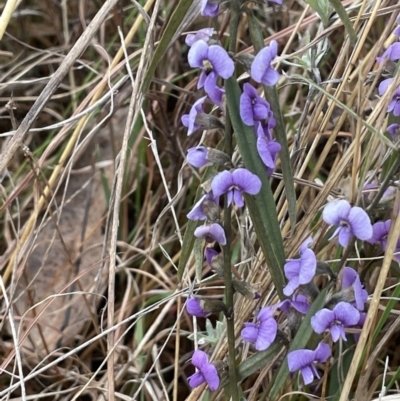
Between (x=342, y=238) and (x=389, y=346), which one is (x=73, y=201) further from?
(x=342, y=238)

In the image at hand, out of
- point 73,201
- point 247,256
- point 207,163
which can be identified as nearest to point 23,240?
point 73,201

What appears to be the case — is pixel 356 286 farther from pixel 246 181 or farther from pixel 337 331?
pixel 246 181

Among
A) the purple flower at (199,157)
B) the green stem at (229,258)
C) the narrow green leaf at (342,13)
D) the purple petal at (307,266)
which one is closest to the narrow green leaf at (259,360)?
the green stem at (229,258)

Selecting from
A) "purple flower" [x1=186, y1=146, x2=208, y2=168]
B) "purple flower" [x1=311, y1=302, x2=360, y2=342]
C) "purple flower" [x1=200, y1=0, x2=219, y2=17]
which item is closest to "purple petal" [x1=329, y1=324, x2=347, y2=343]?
"purple flower" [x1=311, y1=302, x2=360, y2=342]

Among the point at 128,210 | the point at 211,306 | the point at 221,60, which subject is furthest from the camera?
the point at 128,210

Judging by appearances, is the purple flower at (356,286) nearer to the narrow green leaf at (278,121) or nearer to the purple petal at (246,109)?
the narrow green leaf at (278,121)

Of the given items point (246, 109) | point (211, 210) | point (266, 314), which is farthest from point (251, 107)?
point (266, 314)

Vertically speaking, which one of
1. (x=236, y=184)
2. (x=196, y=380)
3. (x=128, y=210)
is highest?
(x=236, y=184)
